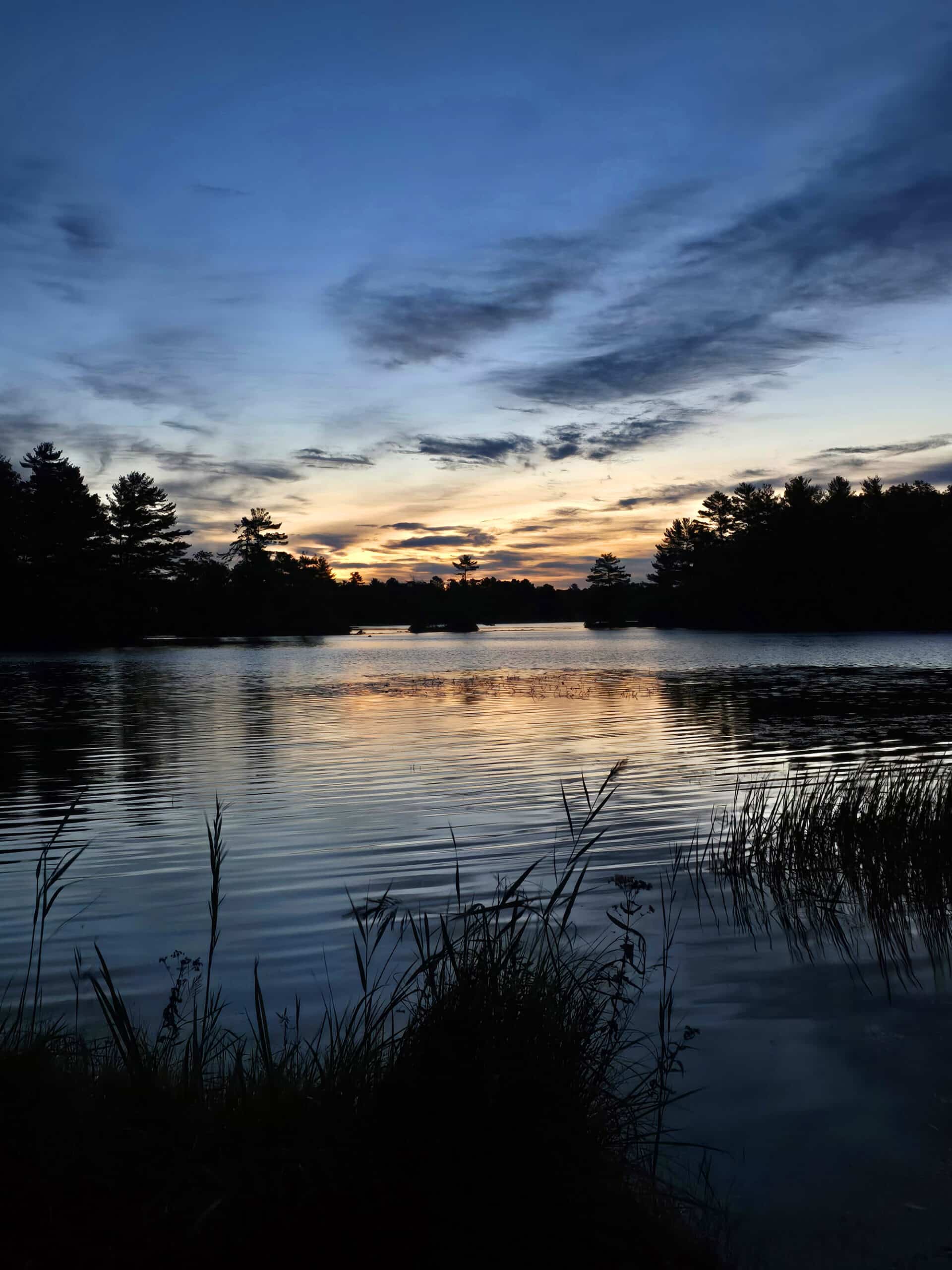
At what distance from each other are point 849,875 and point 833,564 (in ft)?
383

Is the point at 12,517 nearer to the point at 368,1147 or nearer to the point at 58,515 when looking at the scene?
the point at 58,515

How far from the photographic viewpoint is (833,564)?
115250 mm

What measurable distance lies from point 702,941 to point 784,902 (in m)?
1.44

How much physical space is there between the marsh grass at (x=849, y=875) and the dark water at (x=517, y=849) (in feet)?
1.35

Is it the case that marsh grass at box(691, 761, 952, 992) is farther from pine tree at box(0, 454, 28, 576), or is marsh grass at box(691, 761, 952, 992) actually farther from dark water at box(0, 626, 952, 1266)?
pine tree at box(0, 454, 28, 576)

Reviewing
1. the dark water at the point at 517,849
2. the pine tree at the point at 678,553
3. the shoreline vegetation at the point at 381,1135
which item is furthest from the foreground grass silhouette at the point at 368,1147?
the pine tree at the point at 678,553

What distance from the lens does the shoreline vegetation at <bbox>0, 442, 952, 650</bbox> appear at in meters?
82.6

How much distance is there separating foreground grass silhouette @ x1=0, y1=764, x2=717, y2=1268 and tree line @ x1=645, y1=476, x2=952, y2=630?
114 metres

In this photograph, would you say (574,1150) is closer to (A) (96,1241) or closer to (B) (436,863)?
(A) (96,1241)

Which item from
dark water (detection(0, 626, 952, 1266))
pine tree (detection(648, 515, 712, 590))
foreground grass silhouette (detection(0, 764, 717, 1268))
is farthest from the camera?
pine tree (detection(648, 515, 712, 590))

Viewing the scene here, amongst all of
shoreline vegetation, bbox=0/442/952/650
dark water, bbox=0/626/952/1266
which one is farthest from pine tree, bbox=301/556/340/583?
dark water, bbox=0/626/952/1266

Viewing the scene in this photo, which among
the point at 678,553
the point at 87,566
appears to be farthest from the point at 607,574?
the point at 87,566

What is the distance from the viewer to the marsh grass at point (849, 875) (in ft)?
20.7

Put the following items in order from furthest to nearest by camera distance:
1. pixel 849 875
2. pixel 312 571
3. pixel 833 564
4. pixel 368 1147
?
pixel 312 571 → pixel 833 564 → pixel 849 875 → pixel 368 1147
